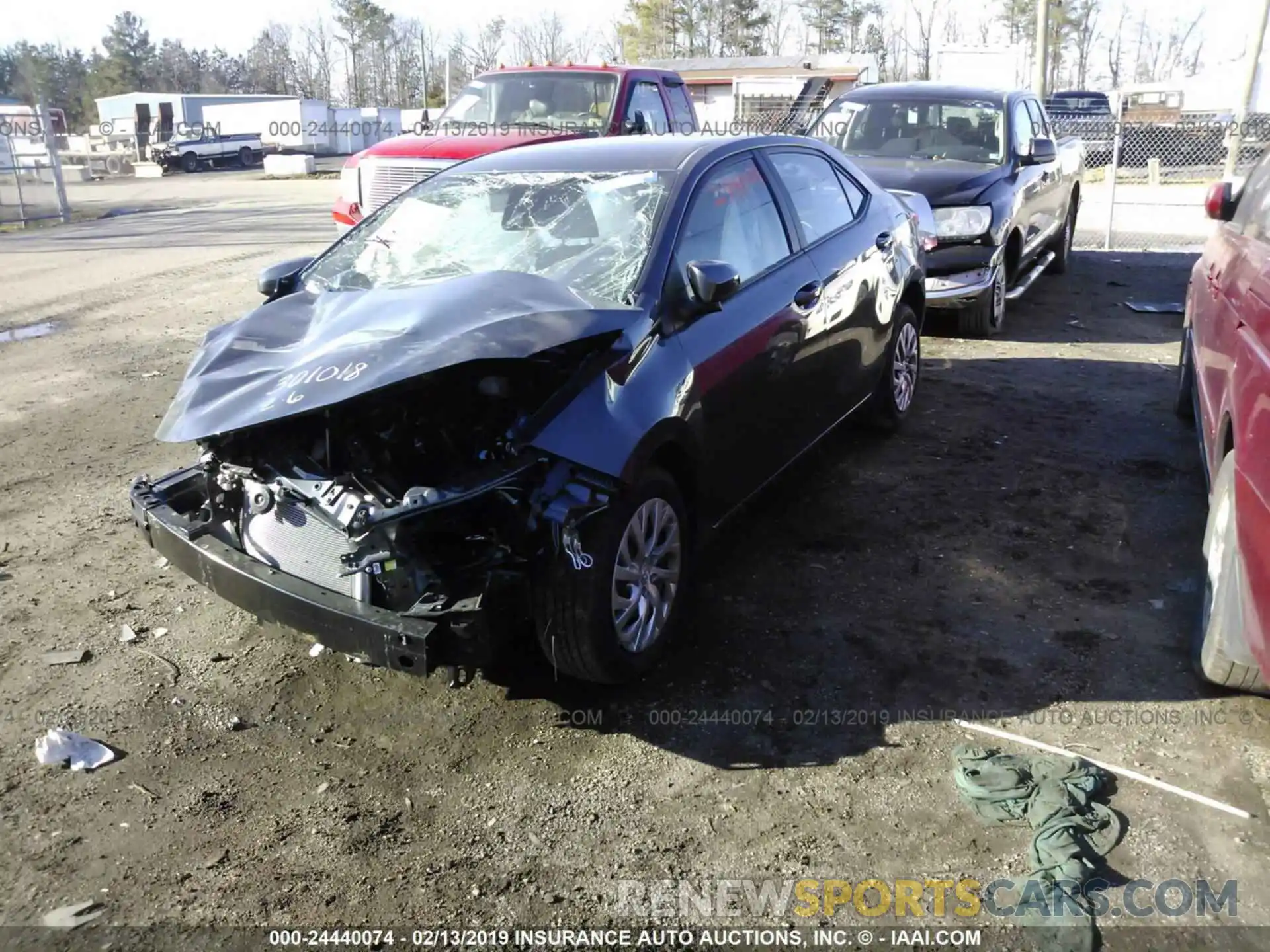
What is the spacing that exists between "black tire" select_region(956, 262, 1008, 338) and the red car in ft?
11.2

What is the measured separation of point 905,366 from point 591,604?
3.72 m

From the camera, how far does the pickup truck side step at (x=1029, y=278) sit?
9.34 metres

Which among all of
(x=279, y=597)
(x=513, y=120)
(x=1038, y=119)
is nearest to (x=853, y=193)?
(x=279, y=597)

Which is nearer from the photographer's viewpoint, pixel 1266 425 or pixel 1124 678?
pixel 1266 425

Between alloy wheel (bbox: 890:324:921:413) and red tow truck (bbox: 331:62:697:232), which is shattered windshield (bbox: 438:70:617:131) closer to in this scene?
red tow truck (bbox: 331:62:697:232)

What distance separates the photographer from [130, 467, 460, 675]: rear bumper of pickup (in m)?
3.12

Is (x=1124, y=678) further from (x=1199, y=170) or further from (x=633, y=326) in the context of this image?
(x=1199, y=170)

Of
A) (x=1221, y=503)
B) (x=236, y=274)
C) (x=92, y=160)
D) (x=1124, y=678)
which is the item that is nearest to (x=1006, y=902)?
(x=1124, y=678)

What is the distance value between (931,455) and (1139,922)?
12.2ft

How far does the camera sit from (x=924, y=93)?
32.0 ft

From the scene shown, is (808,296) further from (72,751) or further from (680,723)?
(72,751)

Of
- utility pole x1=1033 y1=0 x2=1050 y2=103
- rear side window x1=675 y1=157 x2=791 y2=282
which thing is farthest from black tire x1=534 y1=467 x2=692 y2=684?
utility pole x1=1033 y1=0 x2=1050 y2=103

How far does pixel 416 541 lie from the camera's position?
10.6 ft

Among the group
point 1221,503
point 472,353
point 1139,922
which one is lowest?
point 1139,922
